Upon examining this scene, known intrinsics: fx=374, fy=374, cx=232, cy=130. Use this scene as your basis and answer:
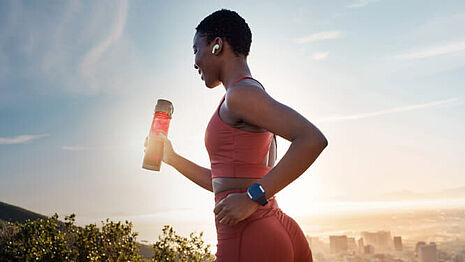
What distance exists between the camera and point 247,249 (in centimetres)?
179

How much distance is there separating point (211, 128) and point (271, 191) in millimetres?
474

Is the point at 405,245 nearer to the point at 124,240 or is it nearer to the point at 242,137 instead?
the point at 124,240

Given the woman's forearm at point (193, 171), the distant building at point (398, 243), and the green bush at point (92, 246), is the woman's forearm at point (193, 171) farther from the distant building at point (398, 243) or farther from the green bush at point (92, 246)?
the distant building at point (398, 243)

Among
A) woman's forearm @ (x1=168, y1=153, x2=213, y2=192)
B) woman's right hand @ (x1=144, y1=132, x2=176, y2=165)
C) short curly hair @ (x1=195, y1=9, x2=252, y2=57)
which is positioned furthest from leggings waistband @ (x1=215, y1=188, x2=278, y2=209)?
woman's right hand @ (x1=144, y1=132, x2=176, y2=165)

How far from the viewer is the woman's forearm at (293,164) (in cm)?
176

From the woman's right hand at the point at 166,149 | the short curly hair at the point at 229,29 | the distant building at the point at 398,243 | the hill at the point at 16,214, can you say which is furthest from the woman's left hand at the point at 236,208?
the hill at the point at 16,214

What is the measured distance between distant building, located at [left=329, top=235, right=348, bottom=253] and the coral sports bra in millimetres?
50019

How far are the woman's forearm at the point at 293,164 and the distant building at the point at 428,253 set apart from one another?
4934 cm

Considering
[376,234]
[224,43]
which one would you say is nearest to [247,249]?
[224,43]

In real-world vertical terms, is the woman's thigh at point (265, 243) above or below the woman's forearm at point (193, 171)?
below

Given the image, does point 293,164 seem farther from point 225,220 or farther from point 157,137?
point 157,137

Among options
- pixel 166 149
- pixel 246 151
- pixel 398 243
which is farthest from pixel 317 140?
pixel 398 243

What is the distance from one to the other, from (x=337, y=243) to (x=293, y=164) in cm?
5151

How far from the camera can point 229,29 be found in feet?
6.99
